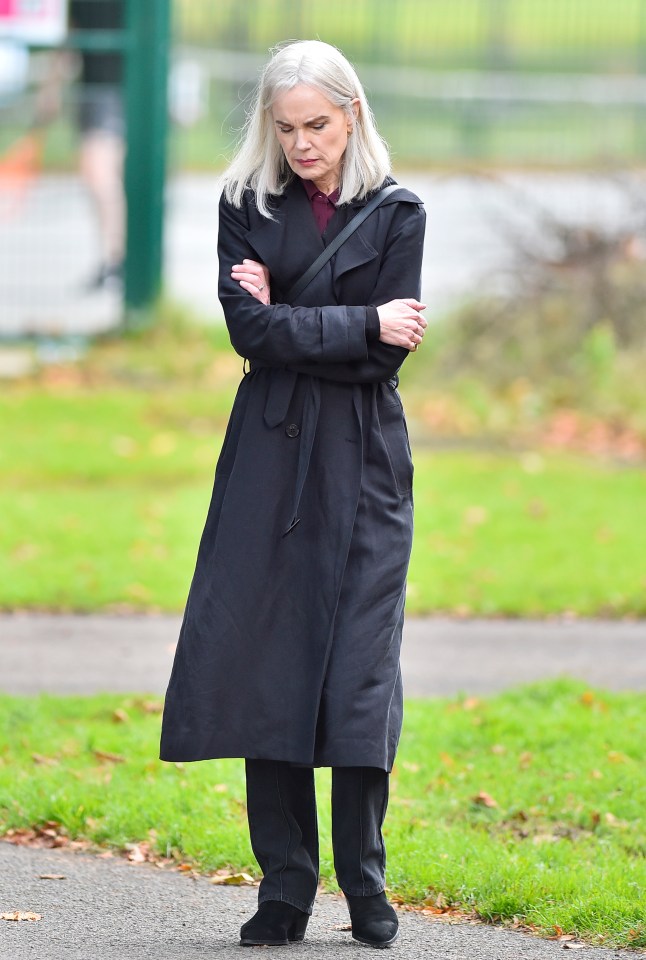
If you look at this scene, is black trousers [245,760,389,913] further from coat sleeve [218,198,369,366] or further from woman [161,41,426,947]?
coat sleeve [218,198,369,366]

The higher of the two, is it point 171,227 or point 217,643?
point 171,227

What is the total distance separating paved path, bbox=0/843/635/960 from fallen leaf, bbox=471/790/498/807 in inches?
30.5

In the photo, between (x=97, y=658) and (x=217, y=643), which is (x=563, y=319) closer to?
(x=97, y=658)

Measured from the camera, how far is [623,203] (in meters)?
11.4

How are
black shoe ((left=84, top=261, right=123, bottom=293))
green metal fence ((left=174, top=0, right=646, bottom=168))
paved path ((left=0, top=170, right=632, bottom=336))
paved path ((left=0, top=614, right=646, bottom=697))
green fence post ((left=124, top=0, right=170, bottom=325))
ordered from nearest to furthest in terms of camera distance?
paved path ((left=0, top=614, right=646, bottom=697)) → paved path ((left=0, top=170, right=632, bottom=336)) → green fence post ((left=124, top=0, right=170, bottom=325)) → black shoe ((left=84, top=261, right=123, bottom=293)) → green metal fence ((left=174, top=0, right=646, bottom=168))

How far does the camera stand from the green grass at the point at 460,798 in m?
4.11

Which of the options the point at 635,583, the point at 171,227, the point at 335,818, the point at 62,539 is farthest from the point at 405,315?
the point at 171,227

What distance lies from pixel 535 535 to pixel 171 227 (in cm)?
603

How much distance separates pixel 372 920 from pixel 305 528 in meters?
0.93

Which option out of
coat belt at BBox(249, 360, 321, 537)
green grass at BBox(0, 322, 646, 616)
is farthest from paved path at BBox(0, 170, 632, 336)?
coat belt at BBox(249, 360, 321, 537)

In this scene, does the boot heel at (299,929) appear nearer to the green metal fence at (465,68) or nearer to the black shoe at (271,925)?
the black shoe at (271,925)

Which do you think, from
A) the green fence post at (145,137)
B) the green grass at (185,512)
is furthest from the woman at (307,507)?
the green fence post at (145,137)

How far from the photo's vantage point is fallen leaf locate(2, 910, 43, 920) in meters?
3.93

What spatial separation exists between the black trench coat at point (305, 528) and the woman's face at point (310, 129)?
105mm
